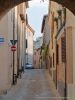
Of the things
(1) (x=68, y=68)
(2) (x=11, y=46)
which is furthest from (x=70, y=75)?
(2) (x=11, y=46)

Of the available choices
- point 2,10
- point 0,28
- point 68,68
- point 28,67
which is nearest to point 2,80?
point 0,28

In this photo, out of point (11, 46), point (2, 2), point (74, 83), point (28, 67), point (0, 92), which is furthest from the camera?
point (28, 67)

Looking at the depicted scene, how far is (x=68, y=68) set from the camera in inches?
561

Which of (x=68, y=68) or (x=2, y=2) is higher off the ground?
(x=2, y=2)

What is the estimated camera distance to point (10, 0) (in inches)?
337

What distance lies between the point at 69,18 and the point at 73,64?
187 centimetres

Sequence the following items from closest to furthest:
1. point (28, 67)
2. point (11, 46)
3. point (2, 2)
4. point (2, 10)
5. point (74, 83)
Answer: point (2, 2), point (2, 10), point (74, 83), point (11, 46), point (28, 67)

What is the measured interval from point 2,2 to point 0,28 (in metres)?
11.9

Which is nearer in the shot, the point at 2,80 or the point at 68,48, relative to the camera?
the point at 68,48

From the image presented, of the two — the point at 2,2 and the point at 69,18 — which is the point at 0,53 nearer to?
the point at 69,18

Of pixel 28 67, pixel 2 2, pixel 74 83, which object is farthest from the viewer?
pixel 28 67

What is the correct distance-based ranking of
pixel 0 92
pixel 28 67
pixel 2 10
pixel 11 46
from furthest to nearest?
pixel 28 67 → pixel 11 46 → pixel 0 92 → pixel 2 10

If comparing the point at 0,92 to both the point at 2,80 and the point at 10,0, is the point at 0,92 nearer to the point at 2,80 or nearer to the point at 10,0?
the point at 2,80

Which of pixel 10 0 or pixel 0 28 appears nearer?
pixel 10 0
